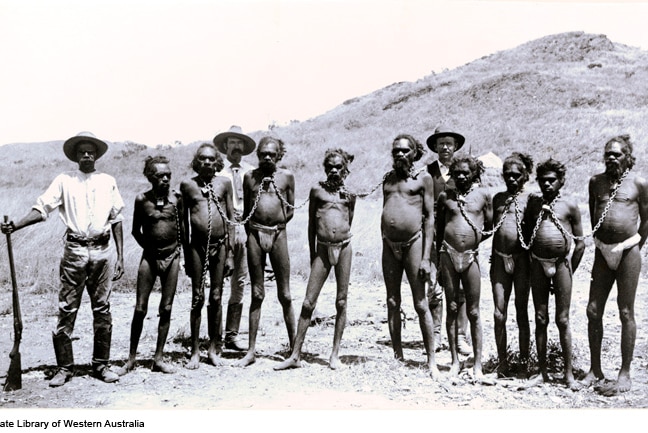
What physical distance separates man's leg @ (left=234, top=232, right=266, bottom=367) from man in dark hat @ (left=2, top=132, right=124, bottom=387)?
1.22m

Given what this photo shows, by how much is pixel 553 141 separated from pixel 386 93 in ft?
63.1

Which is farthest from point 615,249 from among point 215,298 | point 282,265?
point 215,298

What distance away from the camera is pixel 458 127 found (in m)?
31.0

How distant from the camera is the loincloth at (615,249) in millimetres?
4984

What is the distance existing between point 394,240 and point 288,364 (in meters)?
1.54

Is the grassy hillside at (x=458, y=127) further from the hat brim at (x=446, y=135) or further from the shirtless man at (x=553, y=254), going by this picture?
the shirtless man at (x=553, y=254)

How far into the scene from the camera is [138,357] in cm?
615

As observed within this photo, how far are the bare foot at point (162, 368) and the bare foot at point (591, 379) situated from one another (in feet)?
12.0

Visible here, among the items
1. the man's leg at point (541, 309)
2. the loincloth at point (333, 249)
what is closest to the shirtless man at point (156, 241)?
the loincloth at point (333, 249)

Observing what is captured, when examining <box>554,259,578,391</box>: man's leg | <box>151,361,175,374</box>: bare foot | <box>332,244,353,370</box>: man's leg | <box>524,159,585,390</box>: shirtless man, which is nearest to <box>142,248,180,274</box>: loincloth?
<box>151,361,175,374</box>: bare foot

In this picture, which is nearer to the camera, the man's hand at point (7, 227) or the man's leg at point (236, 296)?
the man's hand at point (7, 227)

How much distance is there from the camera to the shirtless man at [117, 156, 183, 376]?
5523 mm

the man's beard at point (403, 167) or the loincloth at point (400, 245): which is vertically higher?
the man's beard at point (403, 167)

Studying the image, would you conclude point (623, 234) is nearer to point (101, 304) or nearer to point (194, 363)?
point (194, 363)
